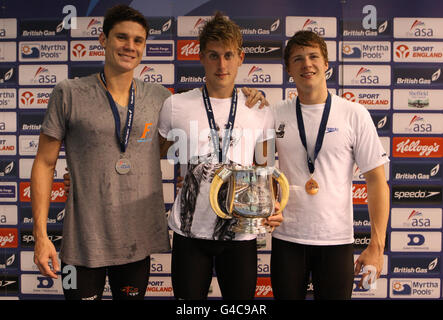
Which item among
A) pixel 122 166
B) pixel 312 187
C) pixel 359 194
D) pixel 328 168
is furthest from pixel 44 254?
pixel 359 194

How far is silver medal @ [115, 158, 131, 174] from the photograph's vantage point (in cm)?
173

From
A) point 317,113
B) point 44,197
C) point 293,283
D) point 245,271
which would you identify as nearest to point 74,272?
point 44,197

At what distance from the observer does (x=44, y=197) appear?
1.77 meters

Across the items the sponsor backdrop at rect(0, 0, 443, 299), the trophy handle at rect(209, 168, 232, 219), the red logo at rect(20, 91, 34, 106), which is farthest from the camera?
the red logo at rect(20, 91, 34, 106)

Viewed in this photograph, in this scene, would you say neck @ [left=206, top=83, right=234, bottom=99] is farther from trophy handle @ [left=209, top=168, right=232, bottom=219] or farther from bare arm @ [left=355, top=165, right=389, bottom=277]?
bare arm @ [left=355, top=165, right=389, bottom=277]

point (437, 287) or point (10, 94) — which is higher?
point (10, 94)

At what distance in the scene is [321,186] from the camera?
1.76 meters

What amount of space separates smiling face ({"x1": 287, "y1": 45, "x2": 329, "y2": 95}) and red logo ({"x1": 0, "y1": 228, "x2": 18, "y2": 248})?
286 centimetres

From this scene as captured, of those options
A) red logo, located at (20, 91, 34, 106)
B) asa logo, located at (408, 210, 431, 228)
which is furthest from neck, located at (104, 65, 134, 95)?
asa logo, located at (408, 210, 431, 228)

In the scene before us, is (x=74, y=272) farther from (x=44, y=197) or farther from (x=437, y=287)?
(x=437, y=287)

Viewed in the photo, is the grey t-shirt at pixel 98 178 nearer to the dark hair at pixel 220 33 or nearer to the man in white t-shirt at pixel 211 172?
the man in white t-shirt at pixel 211 172

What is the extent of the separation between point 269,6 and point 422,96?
5.14ft

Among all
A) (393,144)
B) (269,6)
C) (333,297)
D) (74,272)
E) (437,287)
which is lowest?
(437,287)

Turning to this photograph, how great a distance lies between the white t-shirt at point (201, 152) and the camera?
172cm
